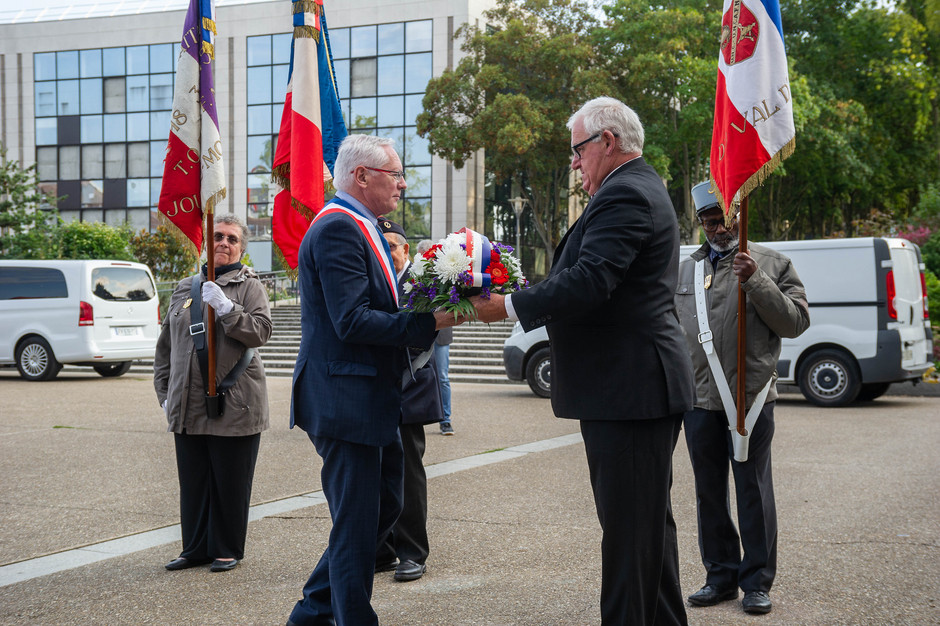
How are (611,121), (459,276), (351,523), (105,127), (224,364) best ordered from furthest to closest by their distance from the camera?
A: (105,127) < (224,364) < (351,523) < (611,121) < (459,276)

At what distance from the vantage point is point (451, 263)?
3416 mm

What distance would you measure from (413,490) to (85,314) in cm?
1394

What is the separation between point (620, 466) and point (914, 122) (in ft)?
114

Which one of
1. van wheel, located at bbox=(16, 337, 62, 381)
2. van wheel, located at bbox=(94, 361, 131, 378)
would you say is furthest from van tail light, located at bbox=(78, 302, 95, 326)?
van wheel, located at bbox=(94, 361, 131, 378)

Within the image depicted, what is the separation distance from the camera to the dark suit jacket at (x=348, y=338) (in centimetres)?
348

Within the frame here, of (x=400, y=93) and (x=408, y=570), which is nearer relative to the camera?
(x=408, y=570)

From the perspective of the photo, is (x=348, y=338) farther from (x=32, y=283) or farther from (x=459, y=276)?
(x=32, y=283)

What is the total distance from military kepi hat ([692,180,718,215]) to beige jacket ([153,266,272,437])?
2.41 meters

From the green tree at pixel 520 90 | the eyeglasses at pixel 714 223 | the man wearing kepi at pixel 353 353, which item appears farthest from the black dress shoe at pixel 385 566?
the green tree at pixel 520 90

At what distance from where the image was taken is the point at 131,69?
1743 inches

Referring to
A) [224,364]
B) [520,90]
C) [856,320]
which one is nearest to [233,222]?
[224,364]

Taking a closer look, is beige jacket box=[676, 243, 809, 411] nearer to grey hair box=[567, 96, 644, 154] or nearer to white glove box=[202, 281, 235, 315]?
grey hair box=[567, 96, 644, 154]

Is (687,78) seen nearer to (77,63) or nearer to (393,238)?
(393,238)

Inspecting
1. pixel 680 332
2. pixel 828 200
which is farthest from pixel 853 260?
pixel 828 200
